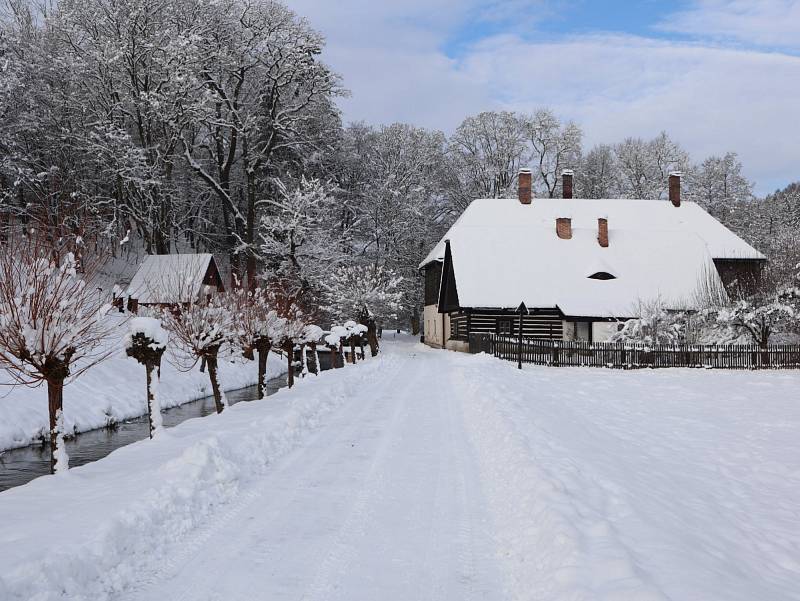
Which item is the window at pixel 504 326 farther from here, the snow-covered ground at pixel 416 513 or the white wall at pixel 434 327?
the snow-covered ground at pixel 416 513

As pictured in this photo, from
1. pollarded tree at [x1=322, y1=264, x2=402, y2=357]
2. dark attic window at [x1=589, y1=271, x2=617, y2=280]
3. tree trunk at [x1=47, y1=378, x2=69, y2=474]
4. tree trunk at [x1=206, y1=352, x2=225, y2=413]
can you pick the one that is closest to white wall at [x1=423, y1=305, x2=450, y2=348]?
pollarded tree at [x1=322, y1=264, x2=402, y2=357]

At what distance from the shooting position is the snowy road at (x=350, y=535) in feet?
16.5

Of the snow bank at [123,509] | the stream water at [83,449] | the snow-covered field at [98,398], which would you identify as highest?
the snow bank at [123,509]

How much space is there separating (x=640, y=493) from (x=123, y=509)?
243 inches

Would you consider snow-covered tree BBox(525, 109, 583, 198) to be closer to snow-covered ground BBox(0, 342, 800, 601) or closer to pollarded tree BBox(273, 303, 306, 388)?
pollarded tree BBox(273, 303, 306, 388)

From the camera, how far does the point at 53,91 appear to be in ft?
113

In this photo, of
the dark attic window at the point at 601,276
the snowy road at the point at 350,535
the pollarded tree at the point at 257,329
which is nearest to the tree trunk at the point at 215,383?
the pollarded tree at the point at 257,329

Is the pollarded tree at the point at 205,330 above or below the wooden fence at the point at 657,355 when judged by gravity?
above

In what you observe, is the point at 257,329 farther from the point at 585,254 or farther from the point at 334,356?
the point at 585,254

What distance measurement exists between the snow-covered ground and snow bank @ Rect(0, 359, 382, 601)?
25 millimetres

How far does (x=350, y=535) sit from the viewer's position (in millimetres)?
6184

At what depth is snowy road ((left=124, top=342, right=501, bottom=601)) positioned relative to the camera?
16.5 ft

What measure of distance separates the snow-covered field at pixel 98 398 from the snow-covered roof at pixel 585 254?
17.9 m

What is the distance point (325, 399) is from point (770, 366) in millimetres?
20784
